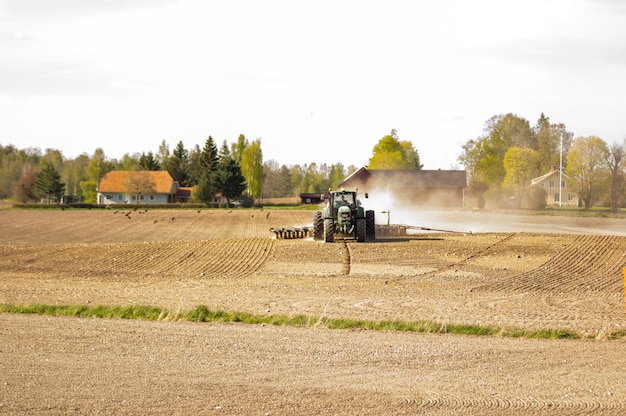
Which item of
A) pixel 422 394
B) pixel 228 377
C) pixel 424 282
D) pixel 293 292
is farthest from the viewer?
pixel 424 282

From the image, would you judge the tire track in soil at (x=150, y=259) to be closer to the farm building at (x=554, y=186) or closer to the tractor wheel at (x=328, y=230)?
the tractor wheel at (x=328, y=230)

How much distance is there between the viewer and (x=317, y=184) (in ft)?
602

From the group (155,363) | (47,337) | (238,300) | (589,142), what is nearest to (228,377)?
(155,363)

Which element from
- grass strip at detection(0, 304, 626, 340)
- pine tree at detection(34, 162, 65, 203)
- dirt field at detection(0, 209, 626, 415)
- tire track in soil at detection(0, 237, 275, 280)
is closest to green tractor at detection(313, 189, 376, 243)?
tire track in soil at detection(0, 237, 275, 280)

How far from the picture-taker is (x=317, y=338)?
50.0 ft

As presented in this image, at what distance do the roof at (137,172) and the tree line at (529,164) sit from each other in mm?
47044

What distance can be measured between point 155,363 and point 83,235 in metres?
39.1

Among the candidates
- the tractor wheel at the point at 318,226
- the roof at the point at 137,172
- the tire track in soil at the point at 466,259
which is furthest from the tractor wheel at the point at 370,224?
the roof at the point at 137,172

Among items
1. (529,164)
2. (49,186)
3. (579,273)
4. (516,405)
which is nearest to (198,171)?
(49,186)

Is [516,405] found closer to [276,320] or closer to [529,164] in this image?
[276,320]

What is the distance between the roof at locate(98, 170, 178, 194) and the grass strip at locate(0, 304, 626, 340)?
103 metres

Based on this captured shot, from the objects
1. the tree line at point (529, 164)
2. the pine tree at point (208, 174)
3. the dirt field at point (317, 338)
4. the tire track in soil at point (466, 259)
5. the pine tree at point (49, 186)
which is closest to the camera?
the dirt field at point (317, 338)

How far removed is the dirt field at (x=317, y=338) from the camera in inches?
415

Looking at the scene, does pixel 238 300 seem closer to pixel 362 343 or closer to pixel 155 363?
pixel 362 343
